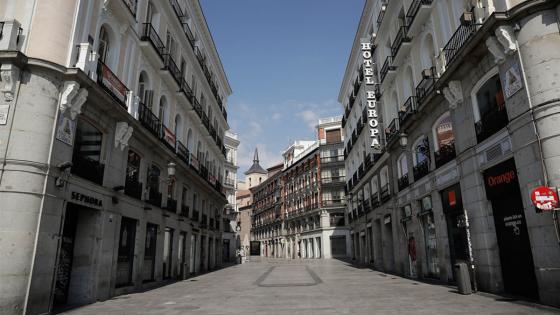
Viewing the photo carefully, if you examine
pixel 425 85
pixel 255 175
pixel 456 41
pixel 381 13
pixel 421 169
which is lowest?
pixel 421 169

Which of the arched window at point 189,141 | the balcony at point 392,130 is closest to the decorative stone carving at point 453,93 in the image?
the balcony at point 392,130

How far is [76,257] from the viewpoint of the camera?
12375mm

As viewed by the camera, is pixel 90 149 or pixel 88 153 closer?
pixel 88 153

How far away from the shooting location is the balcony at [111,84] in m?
12.9

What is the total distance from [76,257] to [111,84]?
252 inches

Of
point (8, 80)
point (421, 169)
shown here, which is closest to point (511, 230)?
point (421, 169)

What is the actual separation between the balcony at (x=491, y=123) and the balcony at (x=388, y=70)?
32.9 feet

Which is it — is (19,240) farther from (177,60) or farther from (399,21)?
(399,21)

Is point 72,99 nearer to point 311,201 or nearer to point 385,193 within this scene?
point 385,193

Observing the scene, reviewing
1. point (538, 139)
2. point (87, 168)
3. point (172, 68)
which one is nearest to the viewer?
point (538, 139)

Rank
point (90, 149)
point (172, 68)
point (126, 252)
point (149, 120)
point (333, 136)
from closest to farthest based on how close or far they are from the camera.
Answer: point (90, 149) < point (126, 252) < point (149, 120) < point (172, 68) < point (333, 136)

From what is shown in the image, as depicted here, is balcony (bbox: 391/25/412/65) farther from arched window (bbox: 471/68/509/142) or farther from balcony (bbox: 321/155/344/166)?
balcony (bbox: 321/155/344/166)

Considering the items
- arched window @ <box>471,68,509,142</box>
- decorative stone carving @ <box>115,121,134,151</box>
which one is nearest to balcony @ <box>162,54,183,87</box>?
decorative stone carving @ <box>115,121,134,151</box>

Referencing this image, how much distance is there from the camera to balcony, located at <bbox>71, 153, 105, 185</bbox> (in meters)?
11.7
